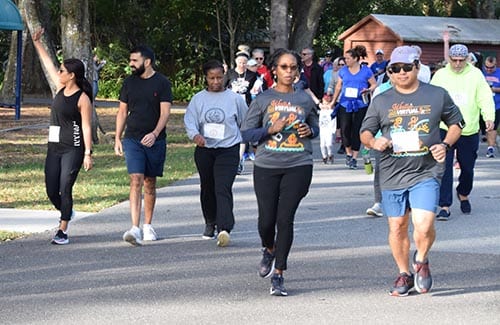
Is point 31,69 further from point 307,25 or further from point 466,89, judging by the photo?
point 466,89

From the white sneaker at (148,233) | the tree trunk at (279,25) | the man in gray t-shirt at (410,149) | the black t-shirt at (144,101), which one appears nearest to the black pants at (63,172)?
the black t-shirt at (144,101)

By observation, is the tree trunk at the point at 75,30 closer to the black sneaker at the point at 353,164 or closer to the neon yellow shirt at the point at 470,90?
the black sneaker at the point at 353,164

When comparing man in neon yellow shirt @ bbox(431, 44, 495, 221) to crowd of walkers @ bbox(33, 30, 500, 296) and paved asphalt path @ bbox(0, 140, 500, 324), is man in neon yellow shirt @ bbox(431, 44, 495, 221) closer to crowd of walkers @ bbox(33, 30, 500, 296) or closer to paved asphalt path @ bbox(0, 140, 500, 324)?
crowd of walkers @ bbox(33, 30, 500, 296)

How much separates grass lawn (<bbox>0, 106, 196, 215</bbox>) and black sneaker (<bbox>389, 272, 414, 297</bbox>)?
13.7ft

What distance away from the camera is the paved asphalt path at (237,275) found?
24.4ft

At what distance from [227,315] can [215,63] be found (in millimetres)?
3405

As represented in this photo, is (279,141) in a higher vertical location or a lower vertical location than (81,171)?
higher

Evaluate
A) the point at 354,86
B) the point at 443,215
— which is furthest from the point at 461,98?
the point at 354,86

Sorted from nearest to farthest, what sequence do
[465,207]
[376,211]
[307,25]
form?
[376,211]
[465,207]
[307,25]

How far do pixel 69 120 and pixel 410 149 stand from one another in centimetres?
364

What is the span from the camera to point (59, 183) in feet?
34.0

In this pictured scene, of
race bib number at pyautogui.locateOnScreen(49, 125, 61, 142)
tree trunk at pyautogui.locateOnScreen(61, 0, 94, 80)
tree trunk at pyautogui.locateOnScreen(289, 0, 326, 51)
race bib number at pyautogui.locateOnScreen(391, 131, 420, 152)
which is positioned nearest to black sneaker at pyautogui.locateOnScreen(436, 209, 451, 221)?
race bib number at pyautogui.locateOnScreen(49, 125, 61, 142)

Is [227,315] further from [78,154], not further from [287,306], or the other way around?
[78,154]

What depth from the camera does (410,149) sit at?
25.8 feet
